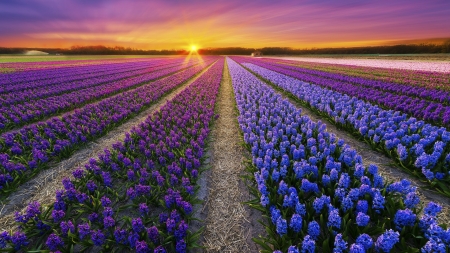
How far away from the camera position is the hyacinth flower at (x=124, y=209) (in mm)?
3795

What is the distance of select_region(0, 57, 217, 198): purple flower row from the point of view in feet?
20.0

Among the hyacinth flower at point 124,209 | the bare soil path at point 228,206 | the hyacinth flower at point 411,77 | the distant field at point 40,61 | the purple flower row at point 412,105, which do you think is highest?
the distant field at point 40,61

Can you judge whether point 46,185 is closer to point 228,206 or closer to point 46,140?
point 46,140

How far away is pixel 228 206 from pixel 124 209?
2386mm

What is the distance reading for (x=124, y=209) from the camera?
16.2ft

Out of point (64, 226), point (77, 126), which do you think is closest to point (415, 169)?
point (64, 226)

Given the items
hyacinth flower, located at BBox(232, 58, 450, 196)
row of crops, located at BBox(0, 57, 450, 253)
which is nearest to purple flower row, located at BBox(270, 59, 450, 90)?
row of crops, located at BBox(0, 57, 450, 253)

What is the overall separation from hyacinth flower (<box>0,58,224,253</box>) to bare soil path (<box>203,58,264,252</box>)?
1.52ft

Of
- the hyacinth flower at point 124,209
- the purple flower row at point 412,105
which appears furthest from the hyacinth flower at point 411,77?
the hyacinth flower at point 124,209

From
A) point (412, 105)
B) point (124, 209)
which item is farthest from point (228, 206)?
point (412, 105)

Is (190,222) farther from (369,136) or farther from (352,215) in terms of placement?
(369,136)

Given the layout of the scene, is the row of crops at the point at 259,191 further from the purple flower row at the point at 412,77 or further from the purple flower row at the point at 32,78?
the purple flower row at the point at 32,78

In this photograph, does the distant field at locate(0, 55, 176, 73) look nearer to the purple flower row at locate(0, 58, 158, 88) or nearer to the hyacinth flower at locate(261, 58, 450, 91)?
the purple flower row at locate(0, 58, 158, 88)

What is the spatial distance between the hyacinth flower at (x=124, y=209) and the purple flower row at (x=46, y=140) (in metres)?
1.80
